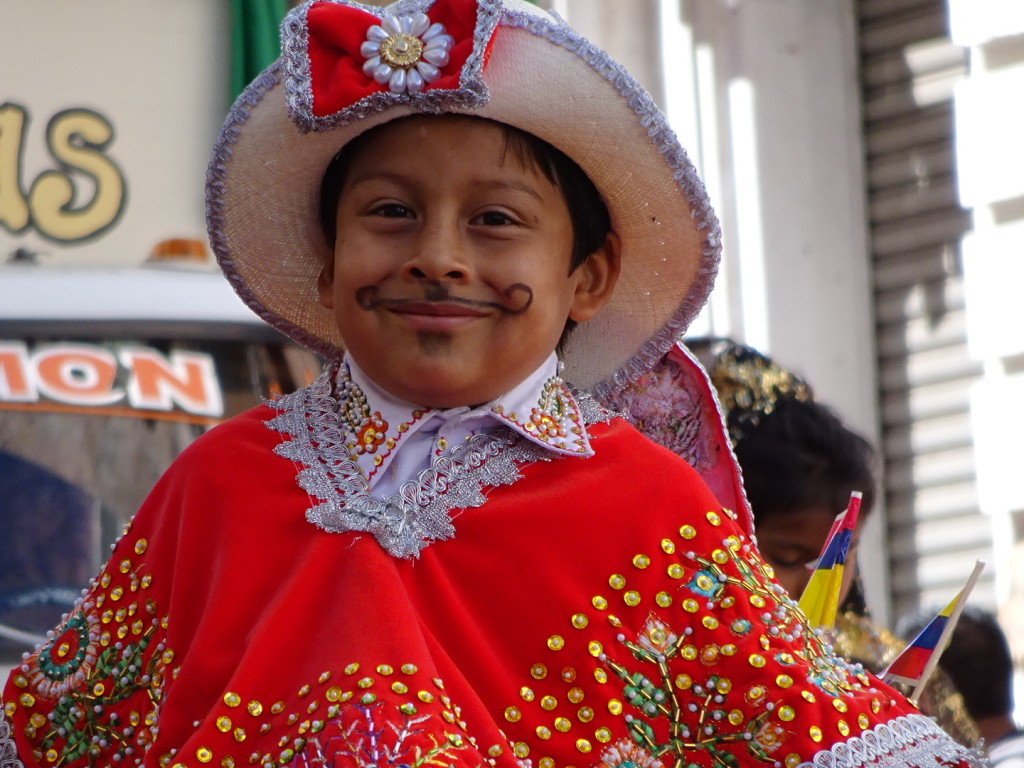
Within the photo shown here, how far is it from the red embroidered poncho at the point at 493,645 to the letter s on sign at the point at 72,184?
655 centimetres

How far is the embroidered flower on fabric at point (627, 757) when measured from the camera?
229 cm

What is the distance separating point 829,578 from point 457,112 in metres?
1.06

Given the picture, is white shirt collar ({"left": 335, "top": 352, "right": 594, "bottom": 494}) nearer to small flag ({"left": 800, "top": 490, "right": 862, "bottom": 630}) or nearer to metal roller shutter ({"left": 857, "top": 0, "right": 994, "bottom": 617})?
small flag ({"left": 800, "top": 490, "right": 862, "bottom": 630})

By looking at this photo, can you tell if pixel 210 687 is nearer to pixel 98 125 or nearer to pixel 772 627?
pixel 772 627

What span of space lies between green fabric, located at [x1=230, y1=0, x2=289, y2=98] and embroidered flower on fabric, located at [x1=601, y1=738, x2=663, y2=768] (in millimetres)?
7049

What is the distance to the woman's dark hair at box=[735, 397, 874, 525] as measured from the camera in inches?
142

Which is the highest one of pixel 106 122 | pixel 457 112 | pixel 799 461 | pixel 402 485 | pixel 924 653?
pixel 106 122

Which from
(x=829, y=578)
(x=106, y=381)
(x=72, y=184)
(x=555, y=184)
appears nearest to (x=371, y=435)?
(x=555, y=184)

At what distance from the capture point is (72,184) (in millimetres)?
8828

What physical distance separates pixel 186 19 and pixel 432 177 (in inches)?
279

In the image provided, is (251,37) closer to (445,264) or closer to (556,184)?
(556,184)

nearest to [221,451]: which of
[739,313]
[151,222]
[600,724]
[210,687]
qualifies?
[210,687]

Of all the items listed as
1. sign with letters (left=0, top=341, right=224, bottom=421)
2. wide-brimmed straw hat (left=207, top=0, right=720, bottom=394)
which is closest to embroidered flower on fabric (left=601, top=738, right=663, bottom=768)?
wide-brimmed straw hat (left=207, top=0, right=720, bottom=394)

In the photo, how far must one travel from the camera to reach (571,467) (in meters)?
2.51
